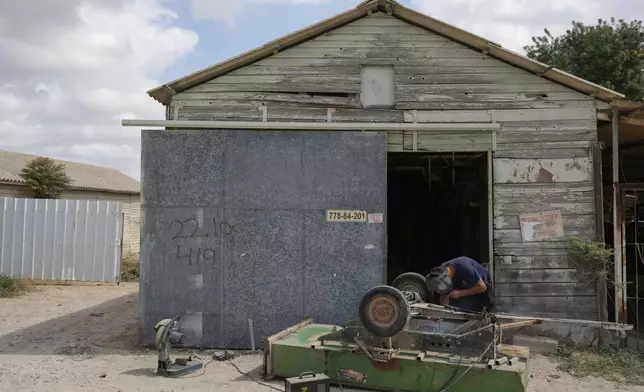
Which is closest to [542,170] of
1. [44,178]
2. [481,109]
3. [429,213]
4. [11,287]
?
[481,109]

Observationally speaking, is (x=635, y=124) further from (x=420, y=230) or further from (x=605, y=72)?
(x=605, y=72)

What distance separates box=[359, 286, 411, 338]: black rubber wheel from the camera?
6.04m

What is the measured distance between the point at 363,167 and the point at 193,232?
294 centimetres

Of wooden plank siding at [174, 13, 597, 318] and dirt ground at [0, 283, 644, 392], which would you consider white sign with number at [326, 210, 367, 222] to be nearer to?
wooden plank siding at [174, 13, 597, 318]

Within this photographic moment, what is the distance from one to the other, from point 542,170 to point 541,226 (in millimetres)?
912

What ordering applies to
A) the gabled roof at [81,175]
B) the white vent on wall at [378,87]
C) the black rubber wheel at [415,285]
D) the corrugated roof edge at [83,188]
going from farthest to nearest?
the gabled roof at [81,175]
the corrugated roof edge at [83,188]
the white vent on wall at [378,87]
the black rubber wheel at [415,285]

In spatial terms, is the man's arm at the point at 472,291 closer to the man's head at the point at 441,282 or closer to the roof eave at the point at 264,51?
the man's head at the point at 441,282

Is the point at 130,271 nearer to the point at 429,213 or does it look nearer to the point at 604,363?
the point at 429,213

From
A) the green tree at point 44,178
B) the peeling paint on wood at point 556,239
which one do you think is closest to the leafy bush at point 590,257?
the peeling paint on wood at point 556,239

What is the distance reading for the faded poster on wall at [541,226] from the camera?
8867 mm

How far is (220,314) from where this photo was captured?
8.80 m

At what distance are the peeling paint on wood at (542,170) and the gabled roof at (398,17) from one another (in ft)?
3.85

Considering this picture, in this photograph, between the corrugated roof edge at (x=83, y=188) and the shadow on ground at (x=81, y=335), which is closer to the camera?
the shadow on ground at (x=81, y=335)

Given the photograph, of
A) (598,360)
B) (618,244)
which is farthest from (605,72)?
(598,360)
